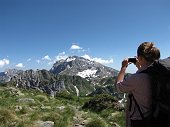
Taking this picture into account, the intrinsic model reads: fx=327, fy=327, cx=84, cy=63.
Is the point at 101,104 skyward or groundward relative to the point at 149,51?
groundward

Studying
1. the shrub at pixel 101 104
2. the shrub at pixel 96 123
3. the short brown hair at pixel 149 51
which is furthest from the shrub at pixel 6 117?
the short brown hair at pixel 149 51

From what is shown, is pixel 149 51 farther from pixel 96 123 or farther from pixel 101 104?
pixel 101 104

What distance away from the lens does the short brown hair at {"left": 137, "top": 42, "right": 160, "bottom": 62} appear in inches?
216

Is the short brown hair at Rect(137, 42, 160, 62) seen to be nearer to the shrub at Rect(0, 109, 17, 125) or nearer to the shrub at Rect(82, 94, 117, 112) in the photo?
the shrub at Rect(0, 109, 17, 125)

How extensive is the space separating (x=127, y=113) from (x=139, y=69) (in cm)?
81

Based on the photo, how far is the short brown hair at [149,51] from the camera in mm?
5488

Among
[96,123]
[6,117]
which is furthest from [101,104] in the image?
[6,117]

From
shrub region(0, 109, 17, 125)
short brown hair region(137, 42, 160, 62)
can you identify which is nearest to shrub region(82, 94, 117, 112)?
shrub region(0, 109, 17, 125)

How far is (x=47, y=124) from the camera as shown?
11.9m

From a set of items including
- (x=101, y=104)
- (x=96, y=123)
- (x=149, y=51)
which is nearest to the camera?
(x=149, y=51)

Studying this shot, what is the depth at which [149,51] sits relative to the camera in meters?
5.49

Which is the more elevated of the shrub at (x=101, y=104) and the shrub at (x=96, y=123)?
the shrub at (x=101, y=104)

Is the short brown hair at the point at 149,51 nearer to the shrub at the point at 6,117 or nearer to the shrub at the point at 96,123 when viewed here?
the shrub at the point at 96,123

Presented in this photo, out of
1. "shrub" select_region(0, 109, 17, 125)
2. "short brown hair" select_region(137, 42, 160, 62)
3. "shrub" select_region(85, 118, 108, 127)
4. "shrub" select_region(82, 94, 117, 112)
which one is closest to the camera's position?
"short brown hair" select_region(137, 42, 160, 62)
